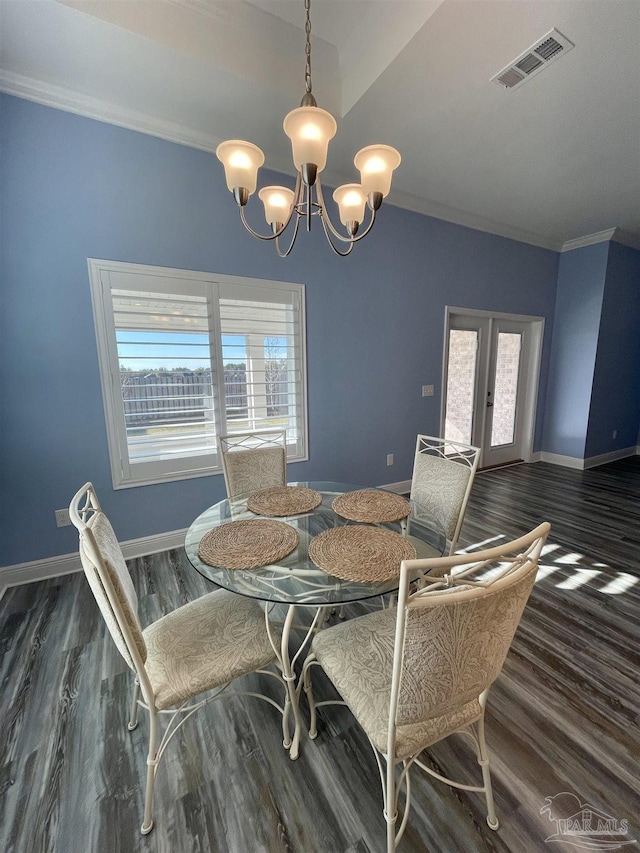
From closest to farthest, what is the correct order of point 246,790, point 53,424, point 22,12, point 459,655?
1. point 459,655
2. point 246,790
3. point 22,12
4. point 53,424

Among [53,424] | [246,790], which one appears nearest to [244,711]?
[246,790]

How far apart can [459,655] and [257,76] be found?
2808 mm

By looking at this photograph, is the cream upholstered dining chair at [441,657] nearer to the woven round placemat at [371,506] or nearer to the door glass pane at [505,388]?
the woven round placemat at [371,506]

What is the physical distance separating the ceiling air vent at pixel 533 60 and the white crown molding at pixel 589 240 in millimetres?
3180

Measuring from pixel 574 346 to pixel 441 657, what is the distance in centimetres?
516

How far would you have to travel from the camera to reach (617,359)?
4.57 metres

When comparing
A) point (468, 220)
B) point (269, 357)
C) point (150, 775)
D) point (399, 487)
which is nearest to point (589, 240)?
point (468, 220)

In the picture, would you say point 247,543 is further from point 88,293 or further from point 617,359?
point 617,359

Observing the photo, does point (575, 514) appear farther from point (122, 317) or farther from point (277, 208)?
point (122, 317)

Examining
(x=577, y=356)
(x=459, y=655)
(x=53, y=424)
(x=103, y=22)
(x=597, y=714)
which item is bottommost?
(x=597, y=714)

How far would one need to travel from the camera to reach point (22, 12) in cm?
149

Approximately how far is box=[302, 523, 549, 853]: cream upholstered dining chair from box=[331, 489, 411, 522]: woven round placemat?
0.62 m

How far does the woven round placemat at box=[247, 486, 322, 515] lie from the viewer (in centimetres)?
159

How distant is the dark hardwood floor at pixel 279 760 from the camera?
966mm
